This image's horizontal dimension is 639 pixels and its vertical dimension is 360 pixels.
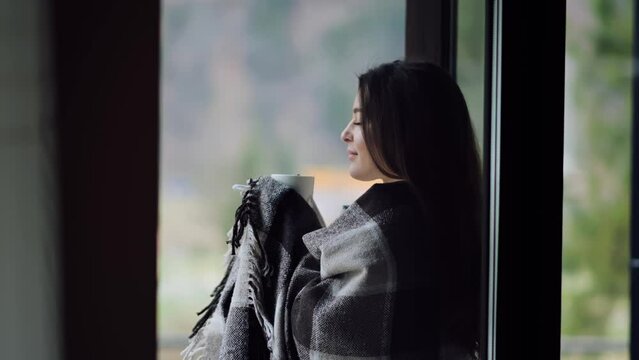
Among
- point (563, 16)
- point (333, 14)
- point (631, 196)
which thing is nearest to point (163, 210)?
point (333, 14)

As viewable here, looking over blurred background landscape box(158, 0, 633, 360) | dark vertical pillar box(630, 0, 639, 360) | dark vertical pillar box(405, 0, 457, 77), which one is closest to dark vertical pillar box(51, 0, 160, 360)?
blurred background landscape box(158, 0, 633, 360)

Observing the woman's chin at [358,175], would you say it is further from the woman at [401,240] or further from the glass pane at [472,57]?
the glass pane at [472,57]

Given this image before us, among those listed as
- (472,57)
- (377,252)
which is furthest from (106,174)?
(472,57)

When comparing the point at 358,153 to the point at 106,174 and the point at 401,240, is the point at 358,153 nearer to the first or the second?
the point at 401,240

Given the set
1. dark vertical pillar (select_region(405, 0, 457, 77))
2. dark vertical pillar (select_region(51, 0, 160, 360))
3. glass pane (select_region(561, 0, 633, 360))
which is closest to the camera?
dark vertical pillar (select_region(51, 0, 160, 360))

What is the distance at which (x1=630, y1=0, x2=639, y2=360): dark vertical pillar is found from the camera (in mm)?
1396

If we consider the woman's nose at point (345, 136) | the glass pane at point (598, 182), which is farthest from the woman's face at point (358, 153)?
the glass pane at point (598, 182)

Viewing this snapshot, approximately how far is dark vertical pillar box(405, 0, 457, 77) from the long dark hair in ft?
0.05

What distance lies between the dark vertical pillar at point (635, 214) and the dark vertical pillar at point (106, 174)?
1.18 m

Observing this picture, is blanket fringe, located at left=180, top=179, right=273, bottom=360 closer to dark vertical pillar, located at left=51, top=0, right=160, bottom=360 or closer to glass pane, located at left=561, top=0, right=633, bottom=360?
dark vertical pillar, located at left=51, top=0, right=160, bottom=360

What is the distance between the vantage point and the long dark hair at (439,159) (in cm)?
63

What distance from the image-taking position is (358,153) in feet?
2.07

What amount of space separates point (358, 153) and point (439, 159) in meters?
0.08

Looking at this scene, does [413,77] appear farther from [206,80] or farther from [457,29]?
[206,80]
